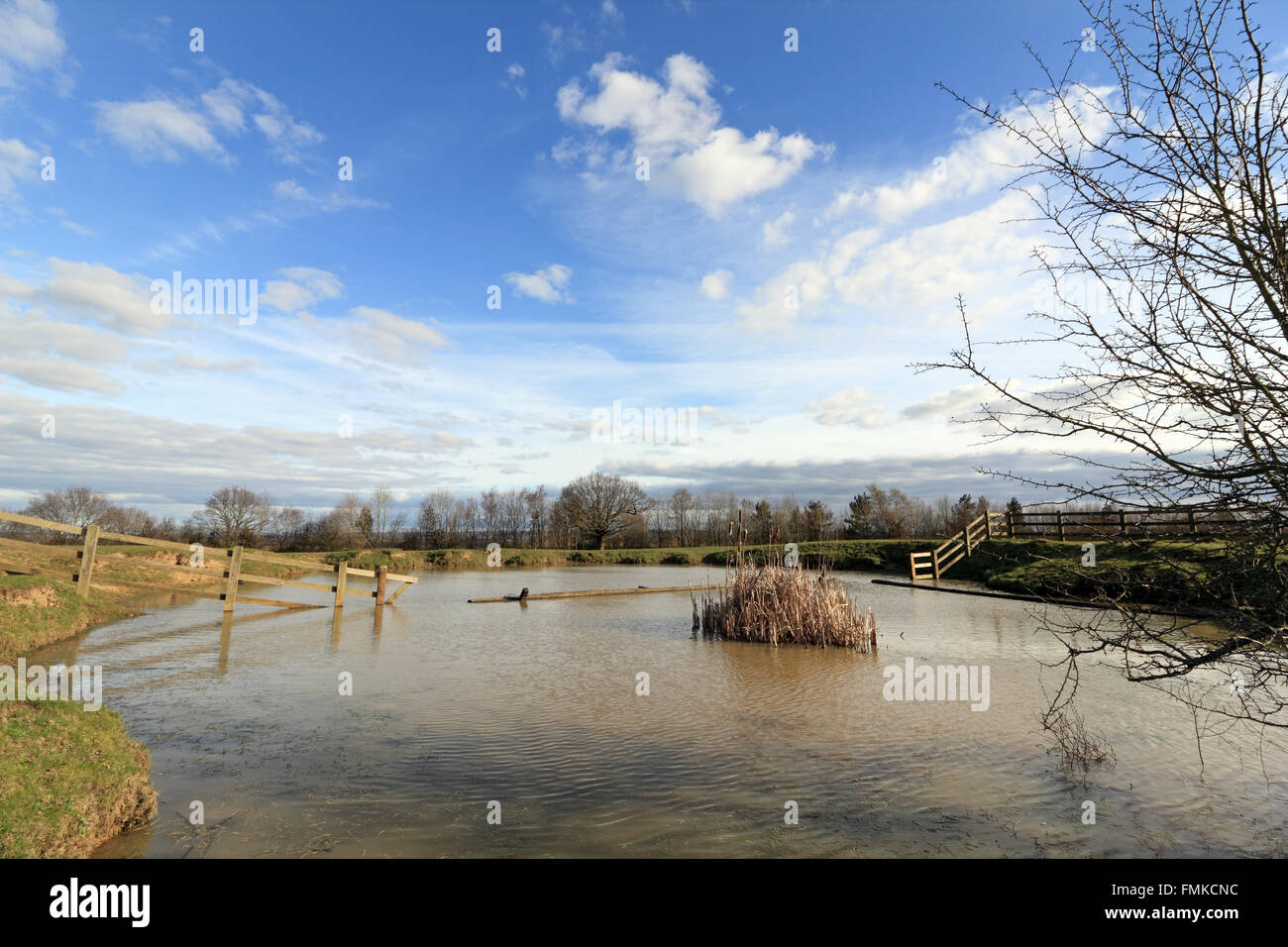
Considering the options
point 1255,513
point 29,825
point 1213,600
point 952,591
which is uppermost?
point 1255,513

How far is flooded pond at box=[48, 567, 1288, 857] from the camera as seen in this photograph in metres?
4.86

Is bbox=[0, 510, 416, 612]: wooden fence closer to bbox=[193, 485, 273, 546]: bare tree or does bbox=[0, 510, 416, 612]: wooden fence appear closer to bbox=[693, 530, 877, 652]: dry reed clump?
bbox=[693, 530, 877, 652]: dry reed clump

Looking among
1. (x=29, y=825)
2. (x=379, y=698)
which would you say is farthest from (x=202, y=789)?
(x=379, y=698)

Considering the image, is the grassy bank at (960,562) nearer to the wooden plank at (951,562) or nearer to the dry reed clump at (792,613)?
the wooden plank at (951,562)

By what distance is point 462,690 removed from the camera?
9.60 metres

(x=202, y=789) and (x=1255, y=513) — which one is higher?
(x=1255, y=513)

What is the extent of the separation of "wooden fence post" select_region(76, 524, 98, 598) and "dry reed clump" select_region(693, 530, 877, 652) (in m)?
13.9

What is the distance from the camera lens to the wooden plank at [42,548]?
13734 millimetres

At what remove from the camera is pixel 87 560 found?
13953mm

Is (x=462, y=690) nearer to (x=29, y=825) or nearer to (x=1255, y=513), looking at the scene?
(x=29, y=825)

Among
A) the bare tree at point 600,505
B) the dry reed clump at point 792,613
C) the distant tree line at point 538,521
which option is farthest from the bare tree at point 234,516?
the dry reed clump at point 792,613

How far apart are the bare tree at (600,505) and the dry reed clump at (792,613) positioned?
1651 inches
